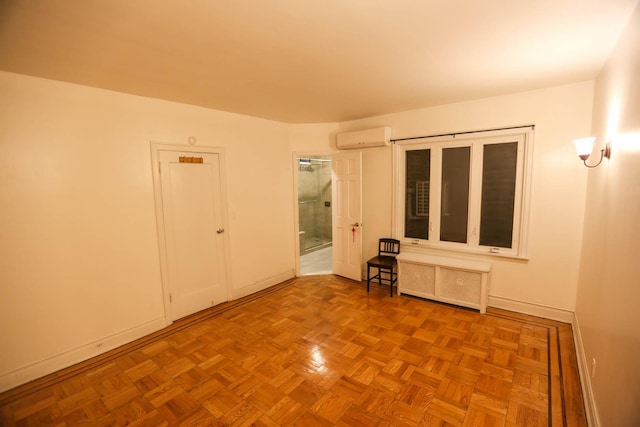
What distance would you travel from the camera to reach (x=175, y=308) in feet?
10.9

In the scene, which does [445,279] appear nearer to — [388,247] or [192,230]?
[388,247]

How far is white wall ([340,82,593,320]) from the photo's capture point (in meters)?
2.91

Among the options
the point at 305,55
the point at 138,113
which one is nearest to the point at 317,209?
the point at 138,113

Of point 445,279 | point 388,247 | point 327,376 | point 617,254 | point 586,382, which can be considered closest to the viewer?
point 617,254

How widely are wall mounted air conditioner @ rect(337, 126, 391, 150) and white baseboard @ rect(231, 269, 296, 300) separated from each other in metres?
2.20

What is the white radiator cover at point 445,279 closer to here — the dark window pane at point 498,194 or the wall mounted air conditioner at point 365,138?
the dark window pane at point 498,194

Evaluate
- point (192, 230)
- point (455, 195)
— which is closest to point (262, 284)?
point (192, 230)

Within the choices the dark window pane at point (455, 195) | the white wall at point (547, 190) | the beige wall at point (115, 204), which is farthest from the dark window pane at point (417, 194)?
the white wall at point (547, 190)

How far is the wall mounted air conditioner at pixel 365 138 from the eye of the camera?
3967 millimetres

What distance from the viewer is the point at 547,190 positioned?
307 centimetres

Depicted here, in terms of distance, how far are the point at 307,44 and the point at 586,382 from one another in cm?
308

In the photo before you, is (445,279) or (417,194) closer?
(445,279)

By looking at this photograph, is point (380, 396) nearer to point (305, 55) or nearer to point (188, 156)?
point (305, 55)

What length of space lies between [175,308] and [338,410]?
88.8 inches
